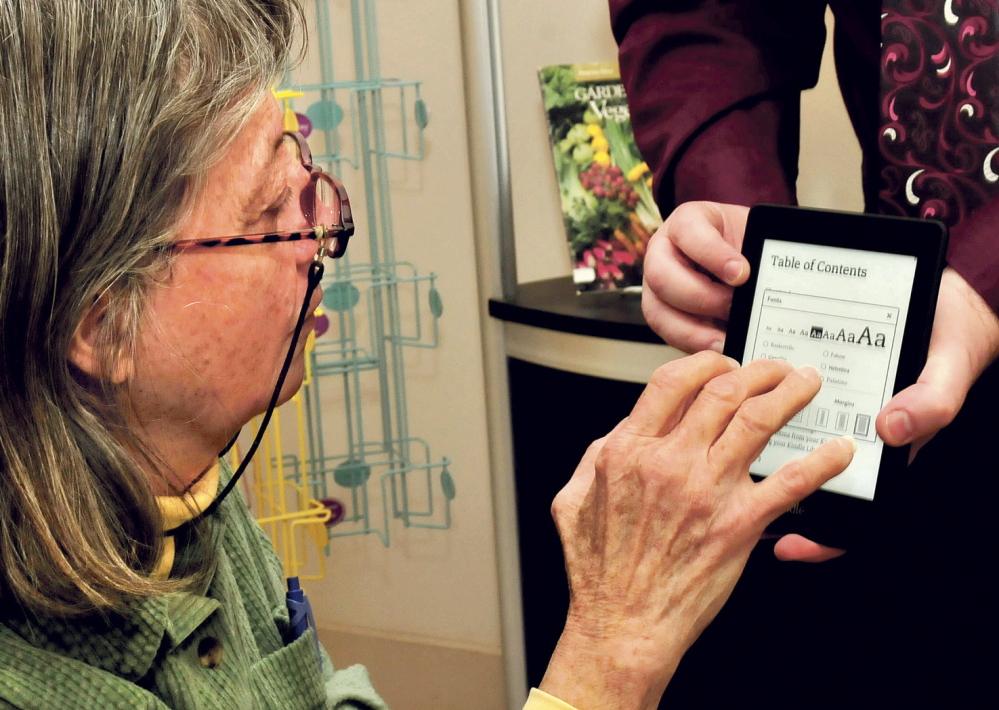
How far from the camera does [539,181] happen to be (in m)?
1.81

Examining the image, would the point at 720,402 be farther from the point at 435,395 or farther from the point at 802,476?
the point at 435,395

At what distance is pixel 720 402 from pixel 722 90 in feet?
1.44

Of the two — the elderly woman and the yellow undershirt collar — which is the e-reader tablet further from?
the yellow undershirt collar

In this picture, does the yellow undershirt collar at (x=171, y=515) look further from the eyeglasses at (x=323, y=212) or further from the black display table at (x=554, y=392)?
the black display table at (x=554, y=392)

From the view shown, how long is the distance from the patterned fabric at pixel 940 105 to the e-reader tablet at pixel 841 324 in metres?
0.12

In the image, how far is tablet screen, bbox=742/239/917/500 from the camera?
76 centimetres

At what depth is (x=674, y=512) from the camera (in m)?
0.70

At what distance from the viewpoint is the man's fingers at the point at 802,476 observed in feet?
2.26

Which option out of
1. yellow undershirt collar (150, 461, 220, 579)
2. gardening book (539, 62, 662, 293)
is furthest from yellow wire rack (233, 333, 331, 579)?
yellow undershirt collar (150, 461, 220, 579)

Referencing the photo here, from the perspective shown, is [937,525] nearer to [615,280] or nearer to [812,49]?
[812,49]

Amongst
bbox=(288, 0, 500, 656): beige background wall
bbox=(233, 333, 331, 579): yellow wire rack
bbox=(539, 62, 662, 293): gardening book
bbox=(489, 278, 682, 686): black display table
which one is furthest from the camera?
bbox=(288, 0, 500, 656): beige background wall

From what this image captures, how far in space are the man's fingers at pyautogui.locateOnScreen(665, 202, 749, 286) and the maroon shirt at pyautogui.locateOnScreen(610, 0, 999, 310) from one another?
44mm

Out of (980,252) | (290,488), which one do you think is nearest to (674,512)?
(980,252)

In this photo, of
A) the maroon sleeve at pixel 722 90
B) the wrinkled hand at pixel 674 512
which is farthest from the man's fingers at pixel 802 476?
the maroon sleeve at pixel 722 90
